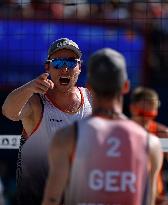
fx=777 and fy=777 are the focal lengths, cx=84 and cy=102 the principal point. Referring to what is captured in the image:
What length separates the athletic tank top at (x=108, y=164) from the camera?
10.6 ft

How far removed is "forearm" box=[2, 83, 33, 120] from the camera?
4.58 meters

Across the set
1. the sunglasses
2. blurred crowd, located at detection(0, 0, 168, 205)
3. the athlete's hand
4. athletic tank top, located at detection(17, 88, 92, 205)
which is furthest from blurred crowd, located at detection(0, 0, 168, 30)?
the athlete's hand

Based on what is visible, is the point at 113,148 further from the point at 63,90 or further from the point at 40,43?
the point at 40,43

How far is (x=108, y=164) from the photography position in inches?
→ 127

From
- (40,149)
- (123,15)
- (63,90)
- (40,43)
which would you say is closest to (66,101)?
(63,90)

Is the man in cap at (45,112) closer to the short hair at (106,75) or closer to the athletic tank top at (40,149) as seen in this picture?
the athletic tank top at (40,149)

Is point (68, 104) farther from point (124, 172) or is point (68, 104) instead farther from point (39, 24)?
point (39, 24)

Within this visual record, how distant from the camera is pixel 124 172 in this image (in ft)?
10.6

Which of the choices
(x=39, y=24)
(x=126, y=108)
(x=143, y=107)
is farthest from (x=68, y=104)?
A: (x=39, y=24)

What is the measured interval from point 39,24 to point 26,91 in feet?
15.3

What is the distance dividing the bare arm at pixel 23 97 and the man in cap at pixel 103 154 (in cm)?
125

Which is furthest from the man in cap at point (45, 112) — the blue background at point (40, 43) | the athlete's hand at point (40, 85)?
the blue background at point (40, 43)

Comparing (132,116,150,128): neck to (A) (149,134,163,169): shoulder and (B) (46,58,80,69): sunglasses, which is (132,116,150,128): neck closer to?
(B) (46,58,80,69): sunglasses

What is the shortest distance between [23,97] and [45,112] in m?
0.26
